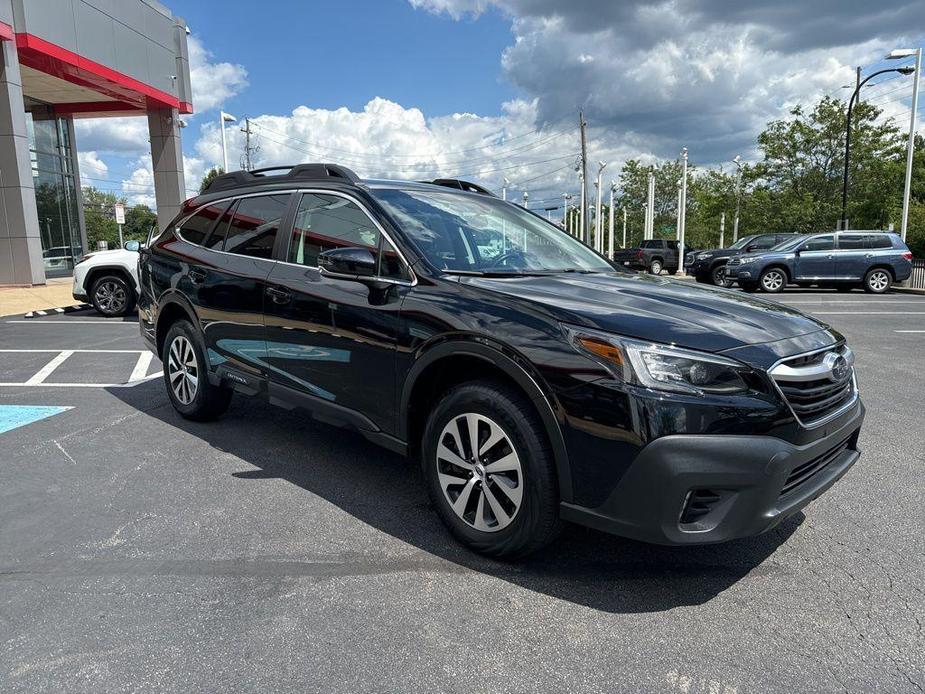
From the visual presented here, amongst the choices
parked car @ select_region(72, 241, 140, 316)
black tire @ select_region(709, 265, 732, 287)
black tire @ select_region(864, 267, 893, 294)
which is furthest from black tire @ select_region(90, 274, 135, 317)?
black tire @ select_region(864, 267, 893, 294)

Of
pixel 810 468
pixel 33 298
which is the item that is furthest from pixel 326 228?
pixel 33 298

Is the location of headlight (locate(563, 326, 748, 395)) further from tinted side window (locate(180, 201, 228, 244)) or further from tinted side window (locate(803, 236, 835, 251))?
tinted side window (locate(803, 236, 835, 251))

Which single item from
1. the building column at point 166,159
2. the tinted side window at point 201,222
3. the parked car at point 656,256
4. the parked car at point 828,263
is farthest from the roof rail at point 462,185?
the parked car at point 656,256

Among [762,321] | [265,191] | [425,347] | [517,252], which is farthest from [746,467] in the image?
[265,191]

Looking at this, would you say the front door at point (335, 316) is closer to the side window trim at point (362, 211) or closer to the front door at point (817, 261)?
the side window trim at point (362, 211)

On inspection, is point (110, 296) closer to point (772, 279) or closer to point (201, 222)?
point (201, 222)

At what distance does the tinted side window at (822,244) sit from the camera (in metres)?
19.3

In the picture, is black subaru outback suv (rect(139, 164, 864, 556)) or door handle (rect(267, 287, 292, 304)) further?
door handle (rect(267, 287, 292, 304))

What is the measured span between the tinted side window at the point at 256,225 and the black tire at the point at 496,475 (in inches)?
75.1

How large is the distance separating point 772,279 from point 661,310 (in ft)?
60.6

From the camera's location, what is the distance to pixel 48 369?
7.57m

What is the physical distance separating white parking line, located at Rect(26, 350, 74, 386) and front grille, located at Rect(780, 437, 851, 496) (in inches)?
279

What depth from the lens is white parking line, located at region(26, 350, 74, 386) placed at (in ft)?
22.8

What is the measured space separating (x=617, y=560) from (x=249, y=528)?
6.06 feet
